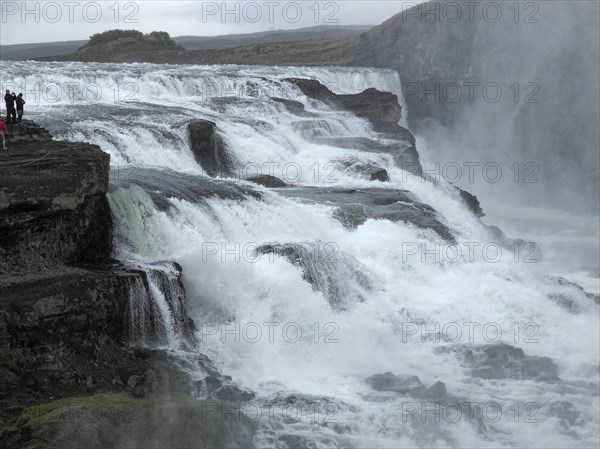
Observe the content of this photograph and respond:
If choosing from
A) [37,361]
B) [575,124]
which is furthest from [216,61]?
[37,361]

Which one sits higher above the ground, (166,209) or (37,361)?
(166,209)

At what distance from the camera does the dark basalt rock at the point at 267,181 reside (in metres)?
23.0

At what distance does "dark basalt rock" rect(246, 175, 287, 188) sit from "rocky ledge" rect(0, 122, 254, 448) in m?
7.82

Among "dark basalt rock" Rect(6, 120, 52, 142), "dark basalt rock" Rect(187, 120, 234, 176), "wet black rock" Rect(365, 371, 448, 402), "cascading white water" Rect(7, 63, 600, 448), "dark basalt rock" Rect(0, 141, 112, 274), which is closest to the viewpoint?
"dark basalt rock" Rect(0, 141, 112, 274)

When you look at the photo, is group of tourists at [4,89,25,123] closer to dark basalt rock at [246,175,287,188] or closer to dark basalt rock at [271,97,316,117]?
dark basalt rock at [246,175,287,188]

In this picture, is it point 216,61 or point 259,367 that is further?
point 216,61

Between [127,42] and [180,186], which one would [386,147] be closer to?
[180,186]

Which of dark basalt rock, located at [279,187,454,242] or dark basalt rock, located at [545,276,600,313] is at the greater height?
dark basalt rock, located at [279,187,454,242]

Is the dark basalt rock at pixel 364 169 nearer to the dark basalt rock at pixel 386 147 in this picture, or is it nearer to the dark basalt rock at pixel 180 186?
the dark basalt rock at pixel 386 147

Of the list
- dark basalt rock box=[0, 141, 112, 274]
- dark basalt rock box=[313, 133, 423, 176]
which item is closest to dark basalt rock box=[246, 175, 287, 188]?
dark basalt rock box=[313, 133, 423, 176]

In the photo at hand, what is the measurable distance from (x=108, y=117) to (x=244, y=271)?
9642 mm

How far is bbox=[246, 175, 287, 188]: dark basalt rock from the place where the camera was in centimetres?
2298

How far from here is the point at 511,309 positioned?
17.9 m

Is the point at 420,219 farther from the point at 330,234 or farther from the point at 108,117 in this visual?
the point at 108,117
